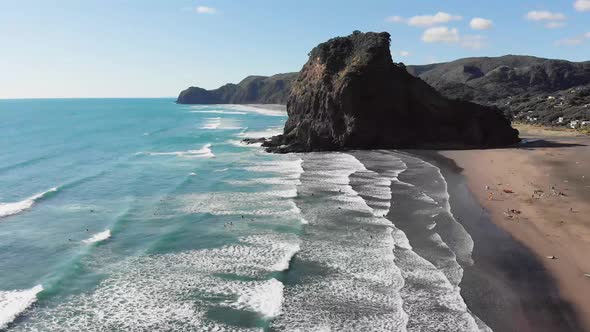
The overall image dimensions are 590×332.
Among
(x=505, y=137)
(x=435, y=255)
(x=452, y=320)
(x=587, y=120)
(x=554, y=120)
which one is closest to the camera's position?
(x=452, y=320)

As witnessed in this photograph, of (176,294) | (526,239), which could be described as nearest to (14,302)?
(176,294)

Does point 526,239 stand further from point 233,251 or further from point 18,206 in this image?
point 18,206

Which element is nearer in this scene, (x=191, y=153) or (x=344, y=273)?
(x=344, y=273)

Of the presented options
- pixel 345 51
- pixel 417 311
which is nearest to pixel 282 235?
pixel 417 311

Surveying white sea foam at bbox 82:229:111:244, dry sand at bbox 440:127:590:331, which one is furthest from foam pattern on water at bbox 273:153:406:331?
white sea foam at bbox 82:229:111:244

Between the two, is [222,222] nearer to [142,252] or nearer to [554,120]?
[142,252]

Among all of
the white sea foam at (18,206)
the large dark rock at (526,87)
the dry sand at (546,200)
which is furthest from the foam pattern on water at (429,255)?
the large dark rock at (526,87)

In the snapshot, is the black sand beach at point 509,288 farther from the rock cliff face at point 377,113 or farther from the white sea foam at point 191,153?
the white sea foam at point 191,153
